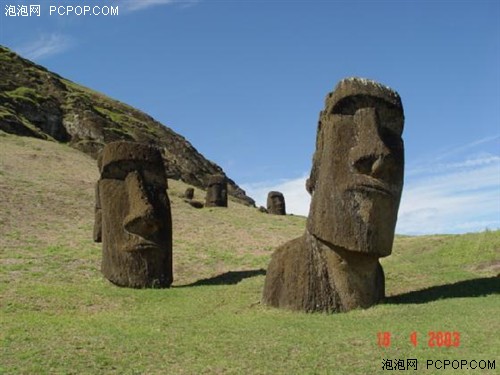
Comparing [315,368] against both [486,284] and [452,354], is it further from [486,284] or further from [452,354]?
[486,284]

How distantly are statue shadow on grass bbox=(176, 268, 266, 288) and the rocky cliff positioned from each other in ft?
116

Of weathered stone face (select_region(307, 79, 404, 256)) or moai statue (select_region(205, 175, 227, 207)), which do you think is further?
moai statue (select_region(205, 175, 227, 207))

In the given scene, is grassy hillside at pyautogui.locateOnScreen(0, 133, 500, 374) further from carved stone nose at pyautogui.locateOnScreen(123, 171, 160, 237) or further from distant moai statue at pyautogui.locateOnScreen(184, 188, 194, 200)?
distant moai statue at pyautogui.locateOnScreen(184, 188, 194, 200)

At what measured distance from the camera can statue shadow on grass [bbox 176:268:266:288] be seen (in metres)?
17.2

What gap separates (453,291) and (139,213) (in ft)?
25.1

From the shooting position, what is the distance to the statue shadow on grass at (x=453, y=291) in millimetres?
12333

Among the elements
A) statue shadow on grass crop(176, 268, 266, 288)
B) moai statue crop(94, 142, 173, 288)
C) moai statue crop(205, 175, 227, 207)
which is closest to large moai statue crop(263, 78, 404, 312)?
moai statue crop(94, 142, 173, 288)

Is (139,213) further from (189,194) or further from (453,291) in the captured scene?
(189,194)

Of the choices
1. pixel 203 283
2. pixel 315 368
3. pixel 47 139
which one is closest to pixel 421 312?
pixel 315 368

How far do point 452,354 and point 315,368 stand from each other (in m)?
1.78

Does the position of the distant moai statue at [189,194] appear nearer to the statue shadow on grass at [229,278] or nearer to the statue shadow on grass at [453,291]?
the statue shadow on grass at [229,278]

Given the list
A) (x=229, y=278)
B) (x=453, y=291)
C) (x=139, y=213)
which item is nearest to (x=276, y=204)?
(x=229, y=278)

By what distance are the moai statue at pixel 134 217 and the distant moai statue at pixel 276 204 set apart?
24.2 m

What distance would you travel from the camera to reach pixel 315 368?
26.4 ft
